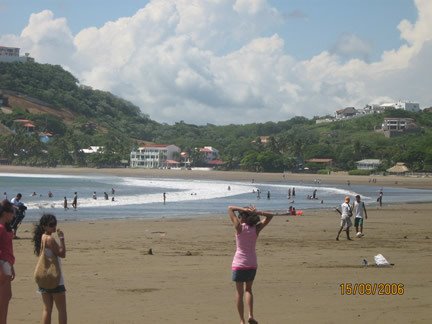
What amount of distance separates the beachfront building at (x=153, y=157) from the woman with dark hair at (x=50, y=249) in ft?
494

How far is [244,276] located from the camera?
8.59 meters

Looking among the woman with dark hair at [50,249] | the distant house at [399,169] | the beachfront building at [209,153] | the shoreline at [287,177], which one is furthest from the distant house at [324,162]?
the woman with dark hair at [50,249]

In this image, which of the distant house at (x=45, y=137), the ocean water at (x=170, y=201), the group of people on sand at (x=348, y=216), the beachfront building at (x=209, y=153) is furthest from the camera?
the distant house at (x=45, y=137)

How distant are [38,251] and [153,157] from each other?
155915mm

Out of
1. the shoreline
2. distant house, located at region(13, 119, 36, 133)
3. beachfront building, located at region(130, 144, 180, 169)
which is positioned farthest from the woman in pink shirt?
distant house, located at region(13, 119, 36, 133)

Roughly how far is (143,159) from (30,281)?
15180 centimetres

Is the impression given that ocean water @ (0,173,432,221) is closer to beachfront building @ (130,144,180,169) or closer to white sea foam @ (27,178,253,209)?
white sea foam @ (27,178,253,209)

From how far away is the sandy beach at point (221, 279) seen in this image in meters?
9.07

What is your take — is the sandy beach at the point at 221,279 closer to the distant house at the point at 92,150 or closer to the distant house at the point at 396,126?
the distant house at the point at 92,150

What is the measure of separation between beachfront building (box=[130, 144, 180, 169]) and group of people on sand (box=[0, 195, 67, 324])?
15069 cm

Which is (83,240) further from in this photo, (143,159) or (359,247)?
(143,159)

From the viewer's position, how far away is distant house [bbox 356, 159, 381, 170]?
12712cm

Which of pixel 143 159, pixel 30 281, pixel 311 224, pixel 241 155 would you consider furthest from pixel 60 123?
pixel 30 281

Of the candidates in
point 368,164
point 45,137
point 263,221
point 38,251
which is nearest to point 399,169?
point 368,164
